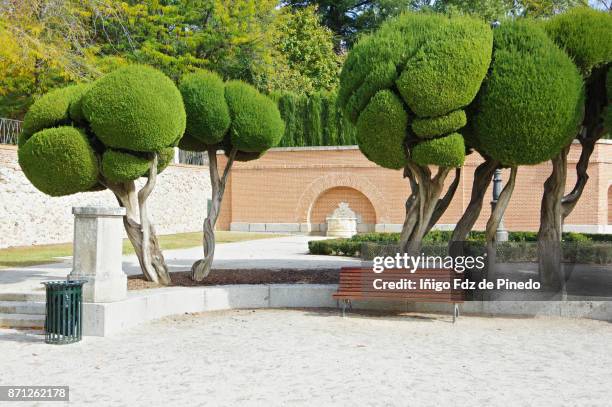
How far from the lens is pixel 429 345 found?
7316 millimetres

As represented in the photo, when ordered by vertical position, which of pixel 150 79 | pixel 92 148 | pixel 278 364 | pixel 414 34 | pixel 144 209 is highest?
pixel 414 34

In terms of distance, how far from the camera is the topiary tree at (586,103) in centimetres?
880

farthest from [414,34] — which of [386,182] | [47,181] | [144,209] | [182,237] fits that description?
[386,182]

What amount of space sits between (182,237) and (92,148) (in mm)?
15767

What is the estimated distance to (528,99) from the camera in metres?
8.27

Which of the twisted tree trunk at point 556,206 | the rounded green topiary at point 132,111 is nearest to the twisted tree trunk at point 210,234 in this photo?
the rounded green topiary at point 132,111

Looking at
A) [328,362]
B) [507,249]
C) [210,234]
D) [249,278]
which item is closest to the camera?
[328,362]

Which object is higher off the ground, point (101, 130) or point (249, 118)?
point (249, 118)

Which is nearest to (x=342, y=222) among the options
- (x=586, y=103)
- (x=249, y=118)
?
(x=249, y=118)

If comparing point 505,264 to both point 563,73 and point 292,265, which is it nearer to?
point 292,265

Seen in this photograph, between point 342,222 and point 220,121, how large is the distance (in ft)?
58.1

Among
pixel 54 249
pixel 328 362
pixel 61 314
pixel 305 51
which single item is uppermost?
pixel 305 51

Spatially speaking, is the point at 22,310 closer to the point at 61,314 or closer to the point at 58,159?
the point at 61,314


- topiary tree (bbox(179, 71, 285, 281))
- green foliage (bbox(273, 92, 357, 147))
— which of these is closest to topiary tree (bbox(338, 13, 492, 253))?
topiary tree (bbox(179, 71, 285, 281))
